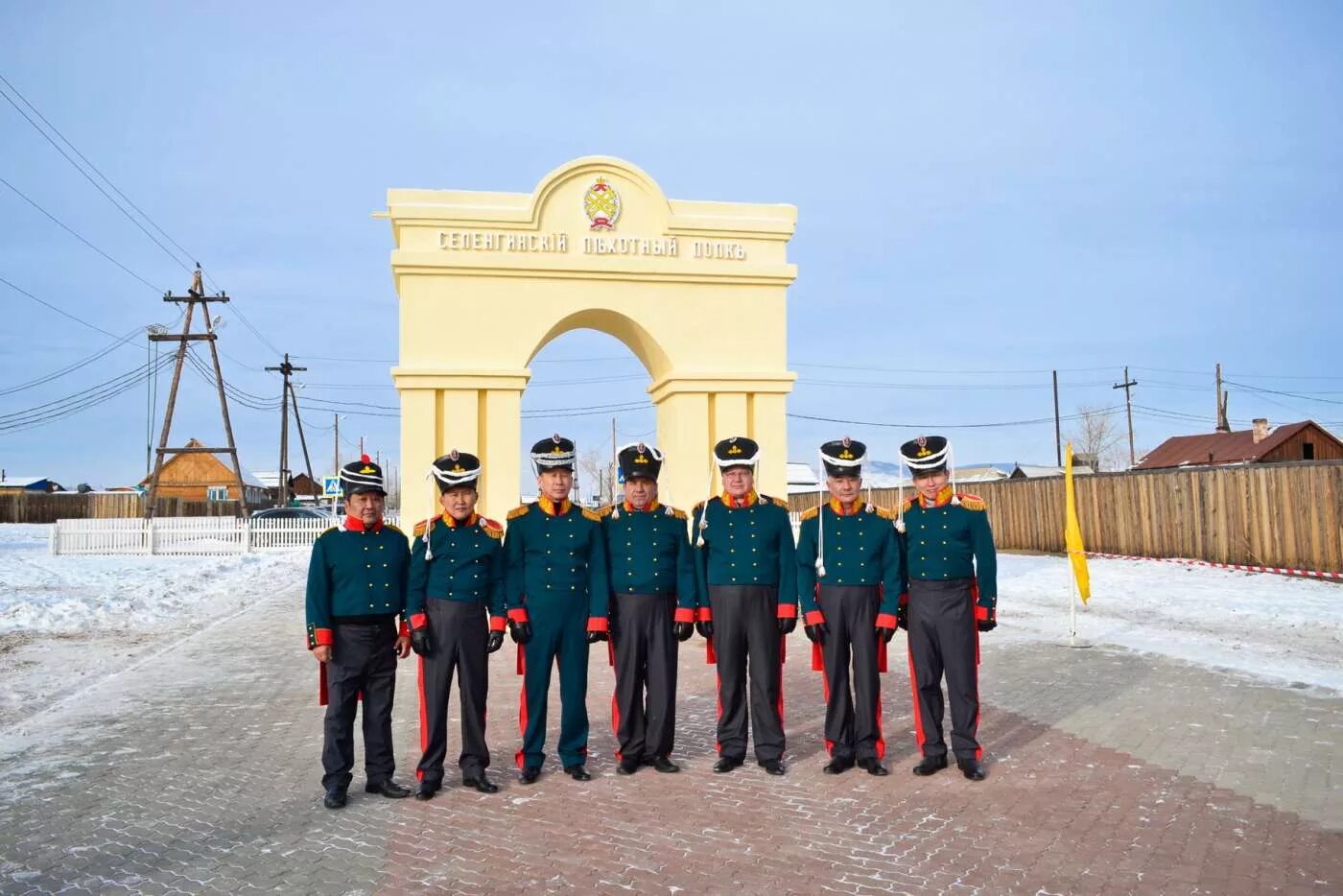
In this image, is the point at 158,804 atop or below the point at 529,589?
below

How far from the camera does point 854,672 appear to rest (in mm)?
5906

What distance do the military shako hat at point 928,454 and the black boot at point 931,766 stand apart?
64.9 inches

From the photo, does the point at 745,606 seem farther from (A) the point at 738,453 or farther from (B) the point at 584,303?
(B) the point at 584,303

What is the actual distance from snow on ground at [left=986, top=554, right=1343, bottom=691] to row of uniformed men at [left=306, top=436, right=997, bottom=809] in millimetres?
4255

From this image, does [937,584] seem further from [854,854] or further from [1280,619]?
[1280,619]

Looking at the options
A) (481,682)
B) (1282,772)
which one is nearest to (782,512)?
(481,682)

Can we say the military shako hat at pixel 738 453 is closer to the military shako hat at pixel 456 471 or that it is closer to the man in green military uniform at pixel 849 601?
the man in green military uniform at pixel 849 601

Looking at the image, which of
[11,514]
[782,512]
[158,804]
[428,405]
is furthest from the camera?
[11,514]

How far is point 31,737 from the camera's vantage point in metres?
6.66

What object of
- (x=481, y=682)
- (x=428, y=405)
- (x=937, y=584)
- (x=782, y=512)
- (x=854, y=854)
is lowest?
(x=854, y=854)

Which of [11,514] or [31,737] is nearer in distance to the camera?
[31,737]

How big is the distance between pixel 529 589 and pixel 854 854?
2.34 m

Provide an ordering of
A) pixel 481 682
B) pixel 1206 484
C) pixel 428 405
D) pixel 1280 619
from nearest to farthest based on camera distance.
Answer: pixel 481 682 → pixel 1280 619 → pixel 428 405 → pixel 1206 484

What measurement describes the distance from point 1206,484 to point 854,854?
14.6 m
